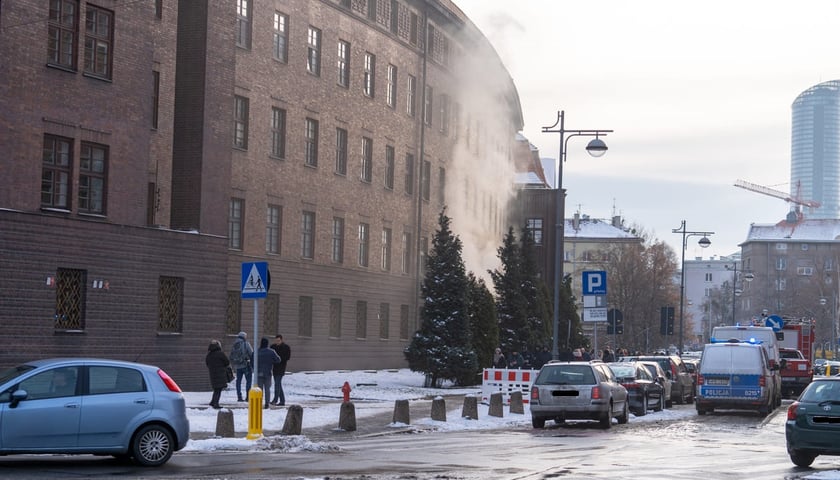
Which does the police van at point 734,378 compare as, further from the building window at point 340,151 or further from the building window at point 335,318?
the building window at point 340,151

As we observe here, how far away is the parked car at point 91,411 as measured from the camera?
16859 millimetres

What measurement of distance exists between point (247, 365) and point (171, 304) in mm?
4431

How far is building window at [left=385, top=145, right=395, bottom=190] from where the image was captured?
60.4 m

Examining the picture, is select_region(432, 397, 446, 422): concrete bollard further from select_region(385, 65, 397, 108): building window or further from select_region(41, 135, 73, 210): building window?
select_region(385, 65, 397, 108): building window

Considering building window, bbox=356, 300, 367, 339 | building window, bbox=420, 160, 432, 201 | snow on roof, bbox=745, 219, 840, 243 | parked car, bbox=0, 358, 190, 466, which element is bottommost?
parked car, bbox=0, 358, 190, 466

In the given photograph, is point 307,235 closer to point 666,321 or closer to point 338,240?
point 338,240

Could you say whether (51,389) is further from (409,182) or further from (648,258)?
(648,258)

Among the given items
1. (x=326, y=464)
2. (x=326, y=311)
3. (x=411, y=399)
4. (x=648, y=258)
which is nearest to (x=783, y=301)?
(x=648, y=258)

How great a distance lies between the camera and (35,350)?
31547mm

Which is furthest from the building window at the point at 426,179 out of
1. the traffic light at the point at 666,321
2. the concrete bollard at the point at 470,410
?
the concrete bollard at the point at 470,410

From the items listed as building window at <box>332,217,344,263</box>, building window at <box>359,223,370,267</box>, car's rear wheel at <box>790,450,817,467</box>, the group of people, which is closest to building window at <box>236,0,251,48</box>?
building window at <box>332,217,344,263</box>

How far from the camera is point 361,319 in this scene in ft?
189

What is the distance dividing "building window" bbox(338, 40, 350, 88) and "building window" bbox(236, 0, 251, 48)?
7.83 m

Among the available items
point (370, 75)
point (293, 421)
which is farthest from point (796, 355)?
point (293, 421)
